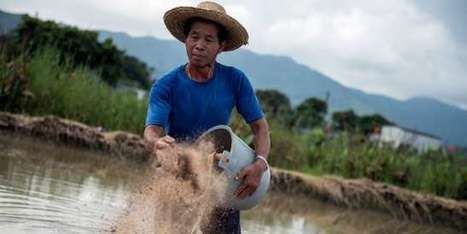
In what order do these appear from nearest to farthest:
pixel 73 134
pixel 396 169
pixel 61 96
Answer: pixel 73 134, pixel 61 96, pixel 396 169

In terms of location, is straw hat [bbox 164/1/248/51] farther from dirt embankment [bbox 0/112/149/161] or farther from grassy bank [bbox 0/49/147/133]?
grassy bank [bbox 0/49/147/133]

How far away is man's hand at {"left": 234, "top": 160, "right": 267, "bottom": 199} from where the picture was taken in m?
3.25

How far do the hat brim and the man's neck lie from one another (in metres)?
0.23

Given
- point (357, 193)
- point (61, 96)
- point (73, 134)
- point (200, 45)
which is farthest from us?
point (61, 96)

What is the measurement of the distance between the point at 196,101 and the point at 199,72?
0.17 m

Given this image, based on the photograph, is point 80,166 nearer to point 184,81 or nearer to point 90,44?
point 184,81

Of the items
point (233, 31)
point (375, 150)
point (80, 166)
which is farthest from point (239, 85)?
point (375, 150)

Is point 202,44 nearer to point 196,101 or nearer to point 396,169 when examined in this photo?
point 196,101

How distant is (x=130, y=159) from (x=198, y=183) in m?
6.35

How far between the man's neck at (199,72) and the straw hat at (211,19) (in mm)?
233

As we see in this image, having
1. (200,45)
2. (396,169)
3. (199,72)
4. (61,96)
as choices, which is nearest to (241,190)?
(199,72)

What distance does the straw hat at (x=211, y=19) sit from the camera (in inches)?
131

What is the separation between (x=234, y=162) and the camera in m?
3.23

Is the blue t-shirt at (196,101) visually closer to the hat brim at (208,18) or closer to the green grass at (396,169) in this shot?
the hat brim at (208,18)
